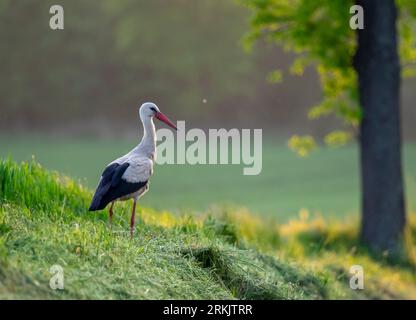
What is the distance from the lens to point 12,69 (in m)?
42.3

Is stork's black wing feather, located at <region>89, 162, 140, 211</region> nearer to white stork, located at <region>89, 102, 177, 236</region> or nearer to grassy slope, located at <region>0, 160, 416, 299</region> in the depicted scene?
white stork, located at <region>89, 102, 177, 236</region>

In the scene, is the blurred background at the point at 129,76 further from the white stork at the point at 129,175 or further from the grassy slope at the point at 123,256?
the white stork at the point at 129,175

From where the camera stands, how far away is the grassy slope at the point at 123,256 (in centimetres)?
562

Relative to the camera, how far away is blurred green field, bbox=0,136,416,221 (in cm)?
2509

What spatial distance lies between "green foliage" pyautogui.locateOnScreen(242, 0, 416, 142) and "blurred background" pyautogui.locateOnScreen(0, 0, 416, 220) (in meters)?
22.4

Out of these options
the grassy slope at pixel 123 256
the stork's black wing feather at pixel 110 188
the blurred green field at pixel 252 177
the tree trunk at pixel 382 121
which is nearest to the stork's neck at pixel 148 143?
the stork's black wing feather at pixel 110 188

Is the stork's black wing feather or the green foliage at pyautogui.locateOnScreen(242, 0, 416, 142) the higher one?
the green foliage at pyautogui.locateOnScreen(242, 0, 416, 142)

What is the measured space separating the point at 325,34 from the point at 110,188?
7993 mm

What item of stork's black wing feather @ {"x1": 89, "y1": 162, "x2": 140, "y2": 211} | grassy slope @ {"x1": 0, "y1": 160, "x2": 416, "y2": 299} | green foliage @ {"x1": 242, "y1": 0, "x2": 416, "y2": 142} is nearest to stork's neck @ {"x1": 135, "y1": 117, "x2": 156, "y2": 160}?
stork's black wing feather @ {"x1": 89, "y1": 162, "x2": 140, "y2": 211}

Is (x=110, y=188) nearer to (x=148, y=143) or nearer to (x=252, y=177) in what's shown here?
(x=148, y=143)

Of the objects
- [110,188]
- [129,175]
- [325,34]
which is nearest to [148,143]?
[129,175]

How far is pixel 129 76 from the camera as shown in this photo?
4106 cm

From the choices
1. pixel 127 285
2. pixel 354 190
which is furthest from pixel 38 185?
pixel 354 190

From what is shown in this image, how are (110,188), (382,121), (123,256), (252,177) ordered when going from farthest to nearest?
(252,177) < (382,121) < (110,188) < (123,256)
